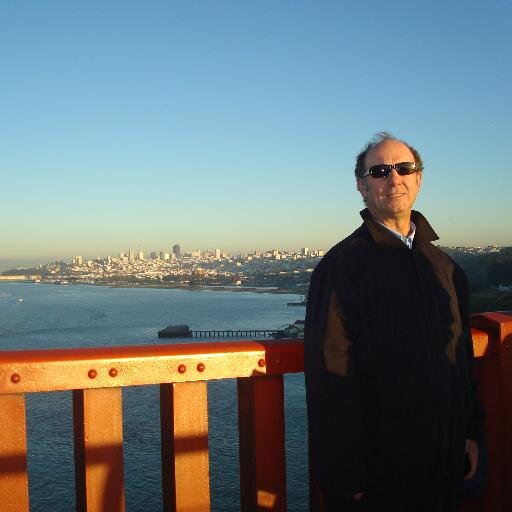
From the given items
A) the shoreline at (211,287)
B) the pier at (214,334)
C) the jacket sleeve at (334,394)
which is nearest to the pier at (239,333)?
the pier at (214,334)

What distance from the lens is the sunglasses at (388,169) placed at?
6.43ft

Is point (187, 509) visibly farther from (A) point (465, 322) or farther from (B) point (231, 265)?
(B) point (231, 265)

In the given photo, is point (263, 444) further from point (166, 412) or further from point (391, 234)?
point (391, 234)

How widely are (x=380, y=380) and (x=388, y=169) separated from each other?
697 millimetres

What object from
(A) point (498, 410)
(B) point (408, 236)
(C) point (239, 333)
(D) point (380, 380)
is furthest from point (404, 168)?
(C) point (239, 333)

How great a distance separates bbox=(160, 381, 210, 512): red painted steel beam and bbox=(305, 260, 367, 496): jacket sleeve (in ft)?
1.01

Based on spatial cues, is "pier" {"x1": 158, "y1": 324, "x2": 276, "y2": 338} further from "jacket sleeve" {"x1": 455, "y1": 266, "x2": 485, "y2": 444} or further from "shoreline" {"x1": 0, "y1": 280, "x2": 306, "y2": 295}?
"shoreline" {"x1": 0, "y1": 280, "x2": 306, "y2": 295}

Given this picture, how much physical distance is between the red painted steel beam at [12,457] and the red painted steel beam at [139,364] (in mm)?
59

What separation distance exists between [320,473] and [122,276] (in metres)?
180

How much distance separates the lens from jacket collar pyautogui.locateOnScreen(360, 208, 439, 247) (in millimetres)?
1847

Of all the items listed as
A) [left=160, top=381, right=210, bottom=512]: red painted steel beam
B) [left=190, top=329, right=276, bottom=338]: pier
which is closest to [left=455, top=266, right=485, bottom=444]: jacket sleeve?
[left=160, top=381, right=210, bottom=512]: red painted steel beam

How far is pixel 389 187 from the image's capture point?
6.41 ft

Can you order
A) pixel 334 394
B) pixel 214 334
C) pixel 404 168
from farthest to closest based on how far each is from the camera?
pixel 214 334, pixel 404 168, pixel 334 394

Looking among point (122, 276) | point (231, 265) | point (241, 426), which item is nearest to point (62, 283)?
point (122, 276)
